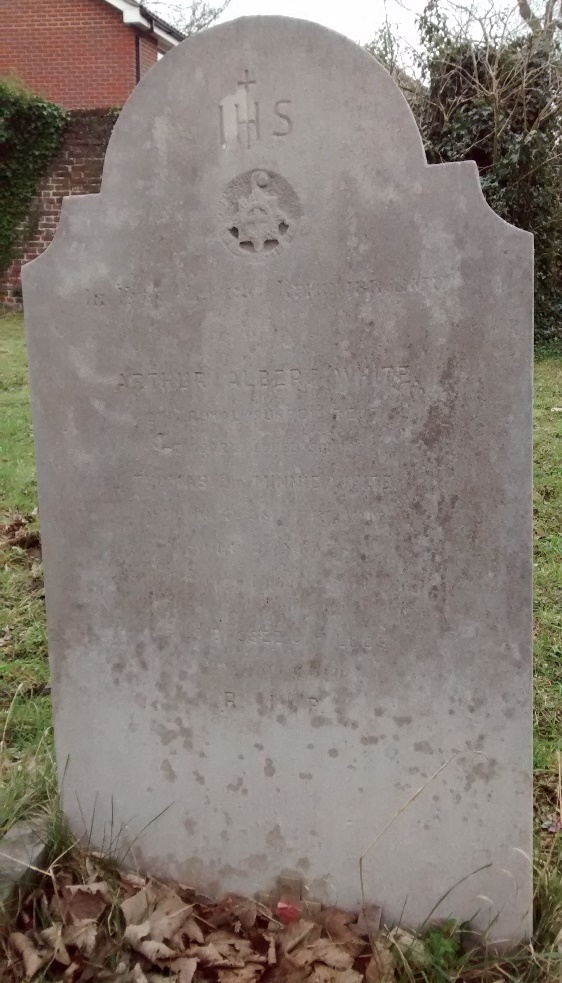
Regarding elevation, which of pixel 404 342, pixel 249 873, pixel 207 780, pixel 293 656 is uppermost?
pixel 404 342

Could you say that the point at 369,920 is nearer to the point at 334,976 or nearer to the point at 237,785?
the point at 334,976

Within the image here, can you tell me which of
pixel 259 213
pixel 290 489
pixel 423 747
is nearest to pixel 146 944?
pixel 423 747

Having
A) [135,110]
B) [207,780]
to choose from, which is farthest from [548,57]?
[207,780]

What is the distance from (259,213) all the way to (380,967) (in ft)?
6.19

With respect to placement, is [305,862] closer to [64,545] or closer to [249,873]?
[249,873]

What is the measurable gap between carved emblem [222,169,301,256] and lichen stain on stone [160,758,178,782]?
1431mm

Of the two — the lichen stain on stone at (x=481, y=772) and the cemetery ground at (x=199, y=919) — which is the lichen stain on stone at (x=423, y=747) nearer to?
the lichen stain on stone at (x=481, y=772)

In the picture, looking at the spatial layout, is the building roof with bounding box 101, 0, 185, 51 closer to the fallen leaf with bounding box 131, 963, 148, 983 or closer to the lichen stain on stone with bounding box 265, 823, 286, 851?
the lichen stain on stone with bounding box 265, 823, 286, 851

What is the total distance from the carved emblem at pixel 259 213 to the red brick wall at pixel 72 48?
670 inches

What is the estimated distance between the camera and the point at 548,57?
32.3 ft

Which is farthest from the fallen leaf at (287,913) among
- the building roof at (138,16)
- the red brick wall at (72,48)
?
the building roof at (138,16)

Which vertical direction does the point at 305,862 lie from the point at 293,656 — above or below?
below

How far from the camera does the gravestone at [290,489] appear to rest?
1.90 metres

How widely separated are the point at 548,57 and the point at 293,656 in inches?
406
